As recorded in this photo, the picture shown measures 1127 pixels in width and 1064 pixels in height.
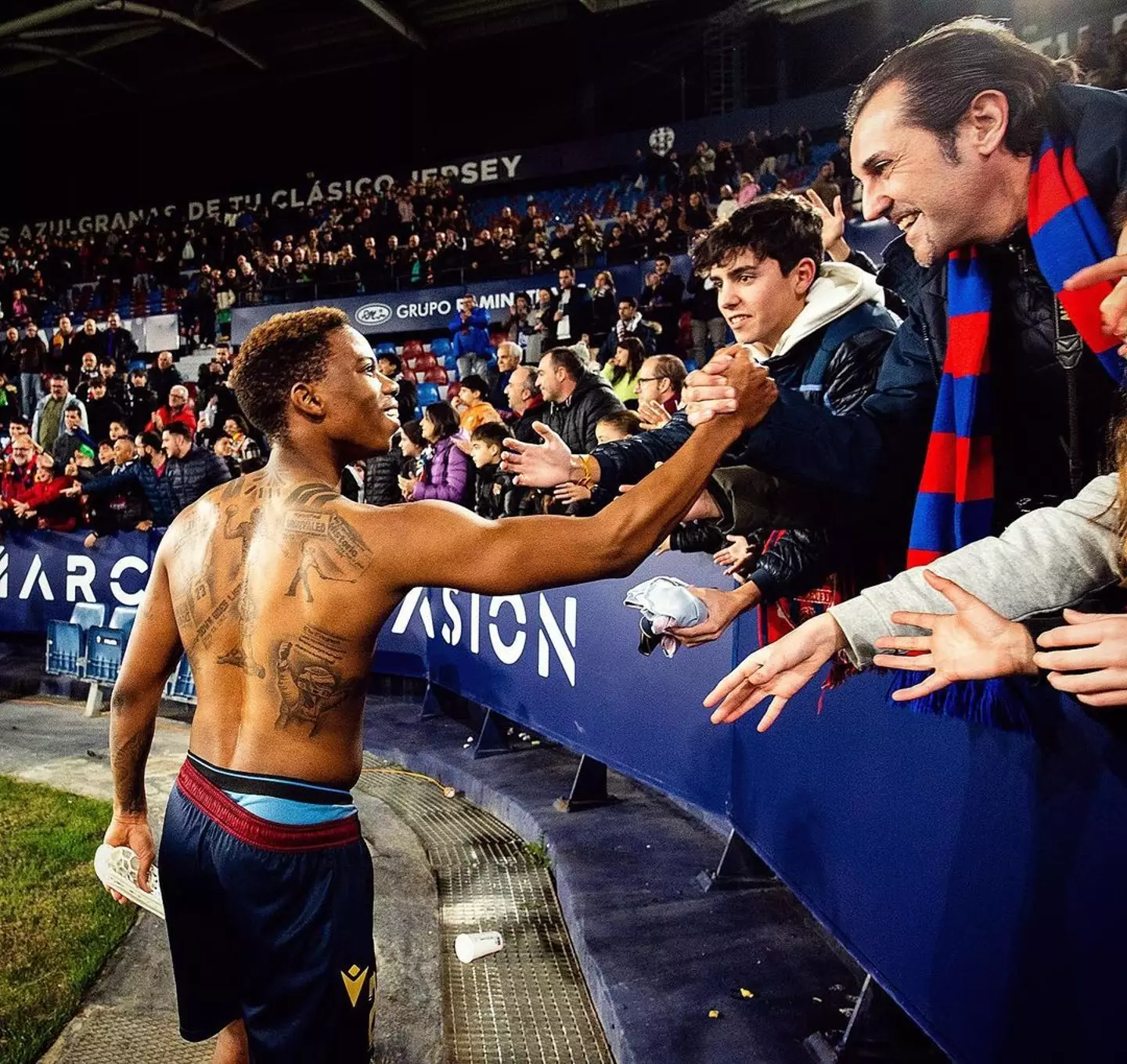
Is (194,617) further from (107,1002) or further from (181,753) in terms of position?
(181,753)

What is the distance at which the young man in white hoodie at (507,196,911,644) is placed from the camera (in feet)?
7.25

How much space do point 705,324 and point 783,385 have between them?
890 centimetres

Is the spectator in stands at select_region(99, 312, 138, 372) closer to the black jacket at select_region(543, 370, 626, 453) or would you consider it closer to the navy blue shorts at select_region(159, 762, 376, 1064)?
the black jacket at select_region(543, 370, 626, 453)

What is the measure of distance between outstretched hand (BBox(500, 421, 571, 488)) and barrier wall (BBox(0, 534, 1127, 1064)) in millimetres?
1100

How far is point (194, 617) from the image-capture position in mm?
2303

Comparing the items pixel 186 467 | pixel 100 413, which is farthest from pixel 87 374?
pixel 186 467

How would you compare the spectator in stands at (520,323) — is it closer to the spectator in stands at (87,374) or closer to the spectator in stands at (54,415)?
the spectator in stands at (54,415)

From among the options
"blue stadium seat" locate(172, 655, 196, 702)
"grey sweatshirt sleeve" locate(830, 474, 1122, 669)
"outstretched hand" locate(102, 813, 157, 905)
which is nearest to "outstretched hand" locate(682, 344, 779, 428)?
"grey sweatshirt sleeve" locate(830, 474, 1122, 669)

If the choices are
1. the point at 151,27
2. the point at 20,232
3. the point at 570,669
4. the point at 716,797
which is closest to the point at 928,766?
the point at 716,797

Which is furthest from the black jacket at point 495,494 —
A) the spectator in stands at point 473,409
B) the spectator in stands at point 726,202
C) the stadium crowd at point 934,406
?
the spectator in stands at point 726,202

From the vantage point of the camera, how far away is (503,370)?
899cm

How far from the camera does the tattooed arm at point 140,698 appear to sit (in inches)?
97.0

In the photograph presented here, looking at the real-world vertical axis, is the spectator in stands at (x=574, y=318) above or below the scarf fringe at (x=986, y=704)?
above

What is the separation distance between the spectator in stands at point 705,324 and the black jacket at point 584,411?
16.7 ft
